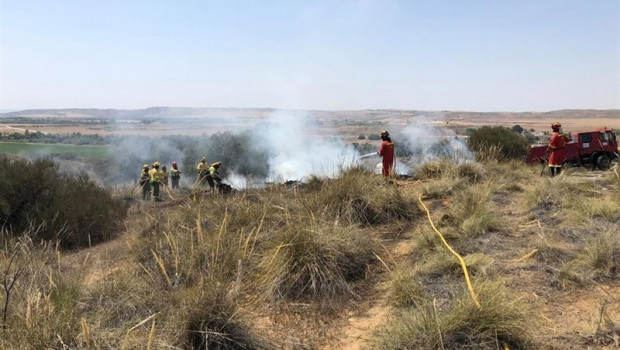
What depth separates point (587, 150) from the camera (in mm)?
18469

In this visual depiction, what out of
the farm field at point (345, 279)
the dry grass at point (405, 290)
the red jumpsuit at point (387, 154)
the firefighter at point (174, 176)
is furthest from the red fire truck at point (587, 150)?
the dry grass at point (405, 290)

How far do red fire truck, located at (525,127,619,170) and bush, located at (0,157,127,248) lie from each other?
15695mm

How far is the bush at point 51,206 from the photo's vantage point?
30.5 feet

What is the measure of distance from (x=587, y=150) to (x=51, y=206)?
1881 centimetres

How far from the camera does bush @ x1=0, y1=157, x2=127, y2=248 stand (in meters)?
9.30

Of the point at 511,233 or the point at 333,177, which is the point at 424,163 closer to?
the point at 333,177

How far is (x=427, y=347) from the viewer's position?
3.04m

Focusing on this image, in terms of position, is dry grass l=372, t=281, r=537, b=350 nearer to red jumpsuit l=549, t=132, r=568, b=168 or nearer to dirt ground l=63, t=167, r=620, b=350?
dirt ground l=63, t=167, r=620, b=350

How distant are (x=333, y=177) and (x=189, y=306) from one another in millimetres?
4939

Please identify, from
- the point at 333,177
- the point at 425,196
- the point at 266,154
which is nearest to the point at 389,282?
the point at 333,177

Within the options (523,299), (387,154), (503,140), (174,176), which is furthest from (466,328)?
(503,140)

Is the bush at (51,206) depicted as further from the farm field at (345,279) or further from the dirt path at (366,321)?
the dirt path at (366,321)

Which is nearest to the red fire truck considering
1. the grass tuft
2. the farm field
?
the farm field

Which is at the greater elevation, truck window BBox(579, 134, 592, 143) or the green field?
truck window BBox(579, 134, 592, 143)
